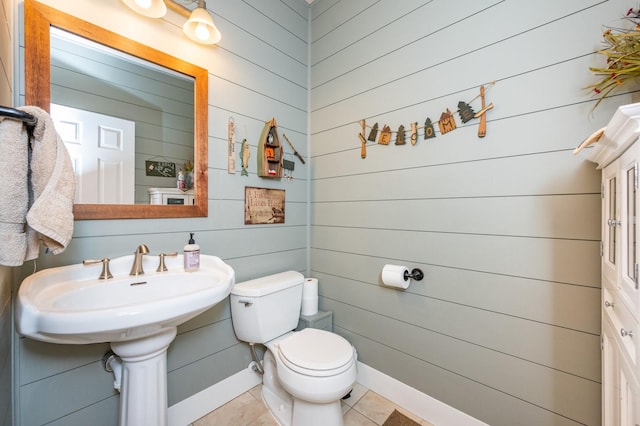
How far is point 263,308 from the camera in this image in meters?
1.55

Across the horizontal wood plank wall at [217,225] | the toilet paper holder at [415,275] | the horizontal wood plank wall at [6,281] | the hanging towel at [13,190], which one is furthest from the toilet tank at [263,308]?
the hanging towel at [13,190]

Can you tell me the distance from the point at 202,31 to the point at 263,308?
5.09 ft

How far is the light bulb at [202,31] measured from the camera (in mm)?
1404

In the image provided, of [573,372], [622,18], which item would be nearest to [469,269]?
[573,372]

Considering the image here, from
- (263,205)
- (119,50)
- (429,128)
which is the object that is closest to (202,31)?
(119,50)

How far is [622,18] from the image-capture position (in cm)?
98

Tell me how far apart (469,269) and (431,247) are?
0.21 metres

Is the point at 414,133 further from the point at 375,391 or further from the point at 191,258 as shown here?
the point at 375,391

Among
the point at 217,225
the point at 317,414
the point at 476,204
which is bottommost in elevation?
the point at 317,414

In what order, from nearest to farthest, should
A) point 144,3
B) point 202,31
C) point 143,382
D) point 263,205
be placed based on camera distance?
1. point 143,382
2. point 144,3
3. point 202,31
4. point 263,205

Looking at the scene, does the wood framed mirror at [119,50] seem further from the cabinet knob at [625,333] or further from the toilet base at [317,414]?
the cabinet knob at [625,333]

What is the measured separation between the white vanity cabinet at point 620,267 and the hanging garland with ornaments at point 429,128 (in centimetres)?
47

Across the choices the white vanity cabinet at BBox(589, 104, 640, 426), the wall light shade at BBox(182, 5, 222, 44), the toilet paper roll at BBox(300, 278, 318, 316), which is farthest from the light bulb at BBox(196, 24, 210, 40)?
the white vanity cabinet at BBox(589, 104, 640, 426)

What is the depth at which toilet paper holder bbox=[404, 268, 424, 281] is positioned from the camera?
58.3 inches
